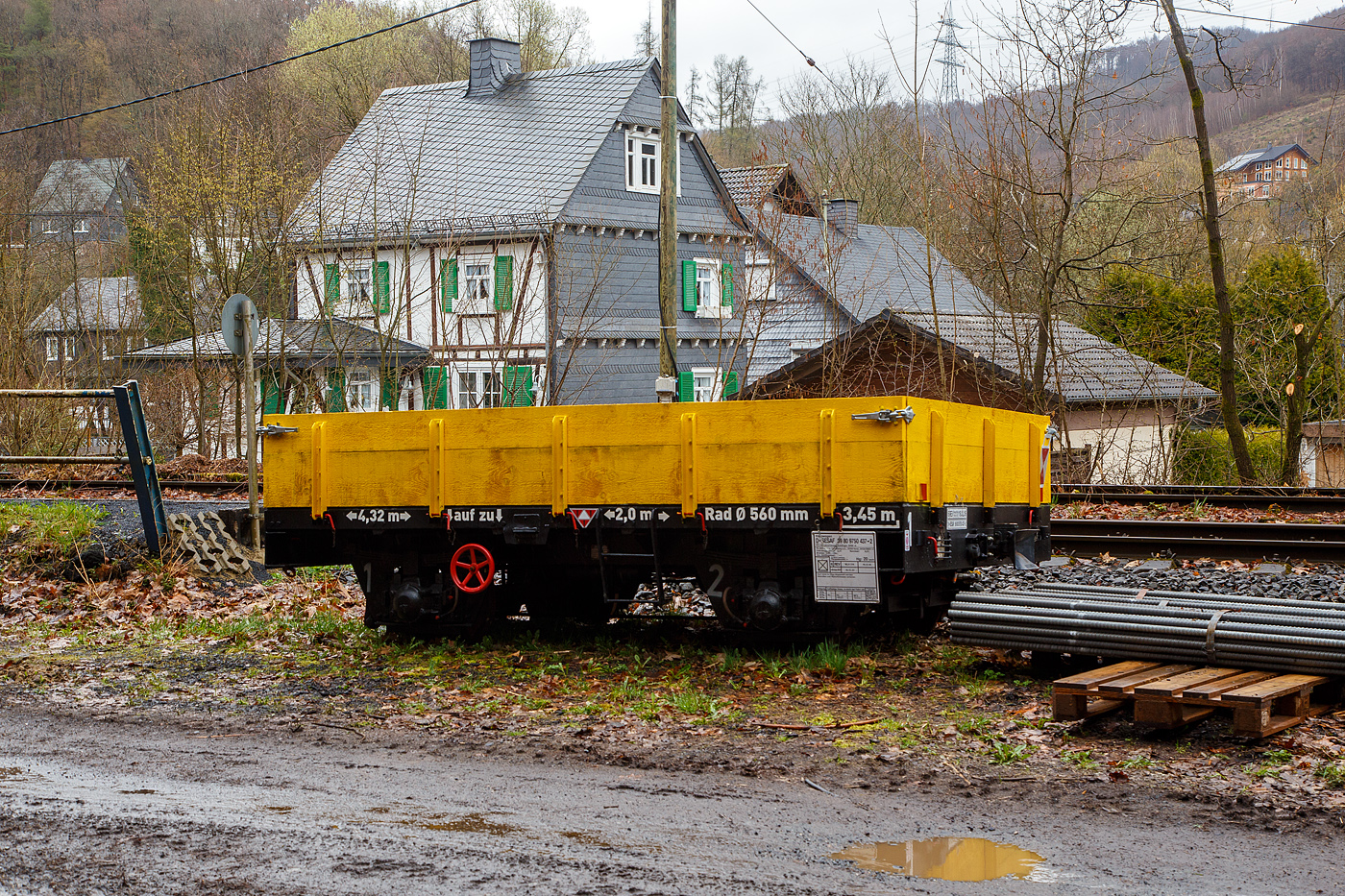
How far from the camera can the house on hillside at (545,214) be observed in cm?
3181

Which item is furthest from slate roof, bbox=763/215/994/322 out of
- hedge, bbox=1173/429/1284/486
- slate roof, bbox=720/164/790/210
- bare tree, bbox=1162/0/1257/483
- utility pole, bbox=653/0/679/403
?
utility pole, bbox=653/0/679/403

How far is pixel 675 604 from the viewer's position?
11422 millimetres

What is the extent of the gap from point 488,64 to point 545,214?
31.3 feet

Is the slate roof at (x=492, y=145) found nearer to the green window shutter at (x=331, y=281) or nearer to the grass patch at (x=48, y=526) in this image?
the green window shutter at (x=331, y=281)

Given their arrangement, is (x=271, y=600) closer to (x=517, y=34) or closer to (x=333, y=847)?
(x=333, y=847)

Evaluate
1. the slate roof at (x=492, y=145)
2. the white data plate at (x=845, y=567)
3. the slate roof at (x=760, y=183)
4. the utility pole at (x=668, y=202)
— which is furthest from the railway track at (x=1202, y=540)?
the slate roof at (x=492, y=145)

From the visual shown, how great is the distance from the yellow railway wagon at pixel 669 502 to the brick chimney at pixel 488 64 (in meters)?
30.1

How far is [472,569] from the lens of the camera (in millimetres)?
9406

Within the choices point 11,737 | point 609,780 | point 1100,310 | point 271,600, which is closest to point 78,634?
point 271,600

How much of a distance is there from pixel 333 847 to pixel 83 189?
4956cm

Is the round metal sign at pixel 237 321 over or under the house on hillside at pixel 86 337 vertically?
under

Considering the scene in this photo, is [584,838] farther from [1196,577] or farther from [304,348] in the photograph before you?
[304,348]

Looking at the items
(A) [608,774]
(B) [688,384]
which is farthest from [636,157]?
(A) [608,774]

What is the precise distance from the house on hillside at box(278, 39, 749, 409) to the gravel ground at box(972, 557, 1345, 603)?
18951 mm
